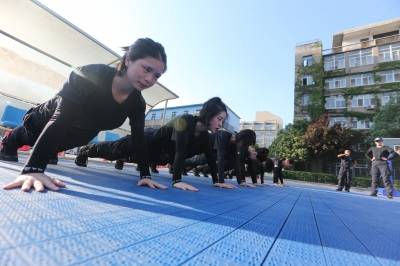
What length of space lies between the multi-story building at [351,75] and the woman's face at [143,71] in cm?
2554

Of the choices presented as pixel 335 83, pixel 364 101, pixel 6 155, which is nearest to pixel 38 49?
pixel 6 155

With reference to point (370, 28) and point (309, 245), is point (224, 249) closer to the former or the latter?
point (309, 245)

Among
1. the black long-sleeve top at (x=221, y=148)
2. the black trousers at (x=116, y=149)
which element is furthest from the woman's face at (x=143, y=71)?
the black long-sleeve top at (x=221, y=148)

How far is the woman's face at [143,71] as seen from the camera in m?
1.66

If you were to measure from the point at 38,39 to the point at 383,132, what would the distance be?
24.0m

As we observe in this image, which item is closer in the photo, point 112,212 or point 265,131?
point 112,212

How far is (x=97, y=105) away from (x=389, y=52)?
1165 inches

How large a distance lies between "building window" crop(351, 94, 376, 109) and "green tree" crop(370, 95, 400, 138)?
5.50ft

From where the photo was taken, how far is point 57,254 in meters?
0.45

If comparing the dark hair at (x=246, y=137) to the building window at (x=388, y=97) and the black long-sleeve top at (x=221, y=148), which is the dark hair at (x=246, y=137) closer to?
the black long-sleeve top at (x=221, y=148)

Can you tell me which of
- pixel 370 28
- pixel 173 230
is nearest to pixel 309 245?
pixel 173 230

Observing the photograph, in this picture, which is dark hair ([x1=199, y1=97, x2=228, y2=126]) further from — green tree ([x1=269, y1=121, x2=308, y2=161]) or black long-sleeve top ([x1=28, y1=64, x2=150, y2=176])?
green tree ([x1=269, y1=121, x2=308, y2=161])

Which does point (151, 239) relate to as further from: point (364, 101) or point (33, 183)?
point (364, 101)

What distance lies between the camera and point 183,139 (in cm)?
233
